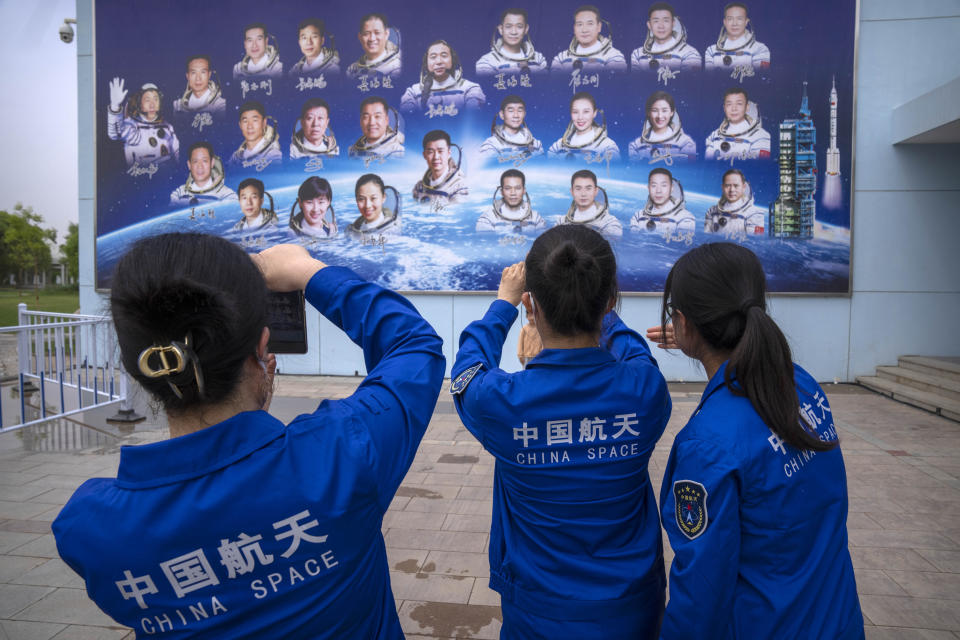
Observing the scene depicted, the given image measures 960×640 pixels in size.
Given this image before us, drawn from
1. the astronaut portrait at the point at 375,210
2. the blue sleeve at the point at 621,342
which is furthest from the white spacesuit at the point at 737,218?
the blue sleeve at the point at 621,342

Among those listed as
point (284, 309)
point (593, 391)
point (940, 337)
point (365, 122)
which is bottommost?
point (940, 337)

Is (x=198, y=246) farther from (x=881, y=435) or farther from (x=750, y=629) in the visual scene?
(x=881, y=435)

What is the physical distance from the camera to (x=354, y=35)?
839cm

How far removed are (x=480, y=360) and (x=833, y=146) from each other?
325 inches

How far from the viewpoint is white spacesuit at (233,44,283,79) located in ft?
28.0

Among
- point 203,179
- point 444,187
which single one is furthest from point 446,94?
point 203,179

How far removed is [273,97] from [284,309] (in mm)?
8594

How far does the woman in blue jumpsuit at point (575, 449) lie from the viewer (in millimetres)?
1370

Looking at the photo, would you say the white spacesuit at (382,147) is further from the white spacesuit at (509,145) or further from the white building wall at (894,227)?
the white building wall at (894,227)

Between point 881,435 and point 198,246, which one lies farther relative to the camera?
point 881,435

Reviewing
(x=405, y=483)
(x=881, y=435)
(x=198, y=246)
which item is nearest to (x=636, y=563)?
(x=198, y=246)

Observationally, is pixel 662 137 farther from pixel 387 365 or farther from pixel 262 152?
pixel 387 365
